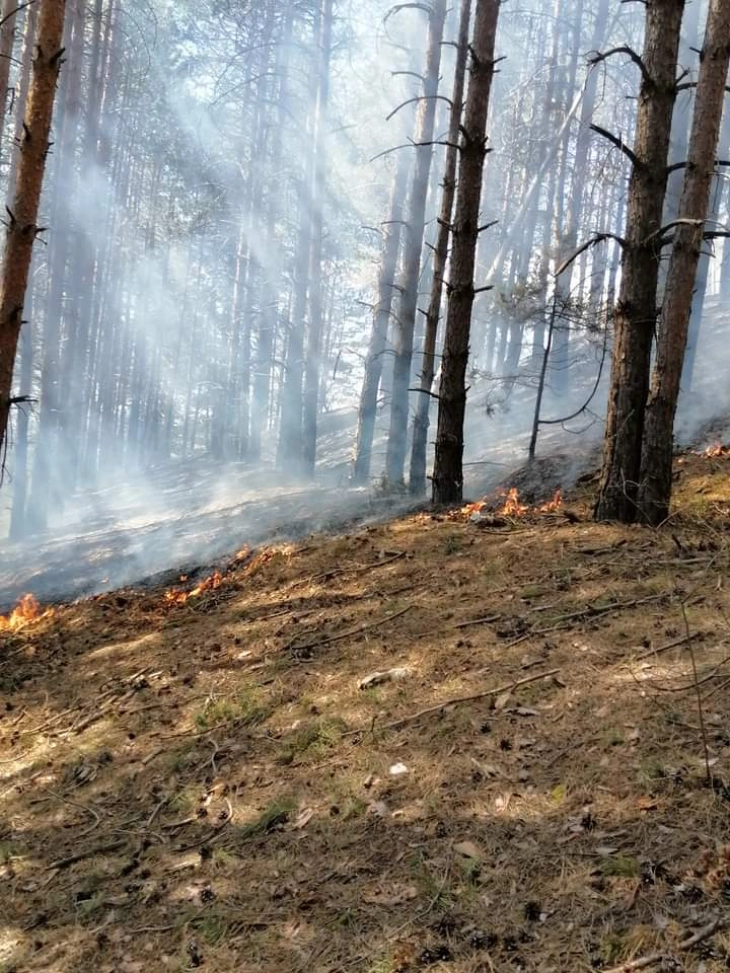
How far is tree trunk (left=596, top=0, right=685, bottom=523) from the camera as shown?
652cm

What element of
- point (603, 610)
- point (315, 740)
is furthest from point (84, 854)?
point (603, 610)

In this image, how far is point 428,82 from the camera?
53.4 feet

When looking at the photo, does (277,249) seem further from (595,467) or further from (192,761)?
(192,761)

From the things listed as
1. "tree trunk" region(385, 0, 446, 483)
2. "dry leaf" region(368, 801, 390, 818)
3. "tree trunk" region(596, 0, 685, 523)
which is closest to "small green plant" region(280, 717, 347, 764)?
"dry leaf" region(368, 801, 390, 818)

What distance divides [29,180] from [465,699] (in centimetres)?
673

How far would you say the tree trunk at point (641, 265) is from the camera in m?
6.52

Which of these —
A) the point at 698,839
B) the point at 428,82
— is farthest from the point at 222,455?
the point at 698,839

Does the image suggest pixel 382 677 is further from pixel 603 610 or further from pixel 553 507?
pixel 553 507

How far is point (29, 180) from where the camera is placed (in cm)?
728

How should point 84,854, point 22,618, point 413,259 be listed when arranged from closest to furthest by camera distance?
1. point 84,854
2. point 22,618
3. point 413,259

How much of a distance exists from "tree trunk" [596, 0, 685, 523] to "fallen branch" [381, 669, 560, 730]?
3.02 metres

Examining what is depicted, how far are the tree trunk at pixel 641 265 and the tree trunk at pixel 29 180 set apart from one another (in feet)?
19.1

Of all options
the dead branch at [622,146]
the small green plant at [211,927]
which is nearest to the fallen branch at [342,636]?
the small green plant at [211,927]

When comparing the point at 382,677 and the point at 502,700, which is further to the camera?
the point at 382,677
